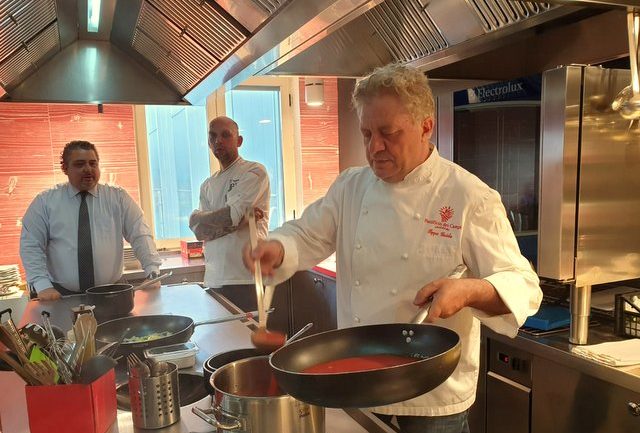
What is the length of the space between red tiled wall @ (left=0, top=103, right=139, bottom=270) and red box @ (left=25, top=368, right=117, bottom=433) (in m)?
3.01

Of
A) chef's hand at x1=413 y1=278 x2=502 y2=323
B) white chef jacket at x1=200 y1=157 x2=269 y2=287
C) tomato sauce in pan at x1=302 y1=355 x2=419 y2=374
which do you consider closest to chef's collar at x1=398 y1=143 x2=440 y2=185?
chef's hand at x1=413 y1=278 x2=502 y2=323

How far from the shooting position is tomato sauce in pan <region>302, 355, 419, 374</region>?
3.17ft

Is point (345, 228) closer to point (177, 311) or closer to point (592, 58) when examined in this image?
point (177, 311)

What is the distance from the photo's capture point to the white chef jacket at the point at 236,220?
302 centimetres

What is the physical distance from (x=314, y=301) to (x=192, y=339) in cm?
185

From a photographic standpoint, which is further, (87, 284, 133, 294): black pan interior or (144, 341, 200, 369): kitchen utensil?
(87, 284, 133, 294): black pan interior

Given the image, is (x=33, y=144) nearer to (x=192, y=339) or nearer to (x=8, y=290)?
(x=8, y=290)

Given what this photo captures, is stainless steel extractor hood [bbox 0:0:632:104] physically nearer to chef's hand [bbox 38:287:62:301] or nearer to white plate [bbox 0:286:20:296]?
chef's hand [bbox 38:287:62:301]

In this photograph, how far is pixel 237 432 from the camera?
35.0 inches

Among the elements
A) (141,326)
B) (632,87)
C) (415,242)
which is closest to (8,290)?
(141,326)

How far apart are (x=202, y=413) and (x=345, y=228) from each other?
0.68 m

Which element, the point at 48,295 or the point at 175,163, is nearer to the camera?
the point at 48,295

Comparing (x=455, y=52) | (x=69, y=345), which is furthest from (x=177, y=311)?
(x=455, y=52)

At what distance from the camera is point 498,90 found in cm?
201
